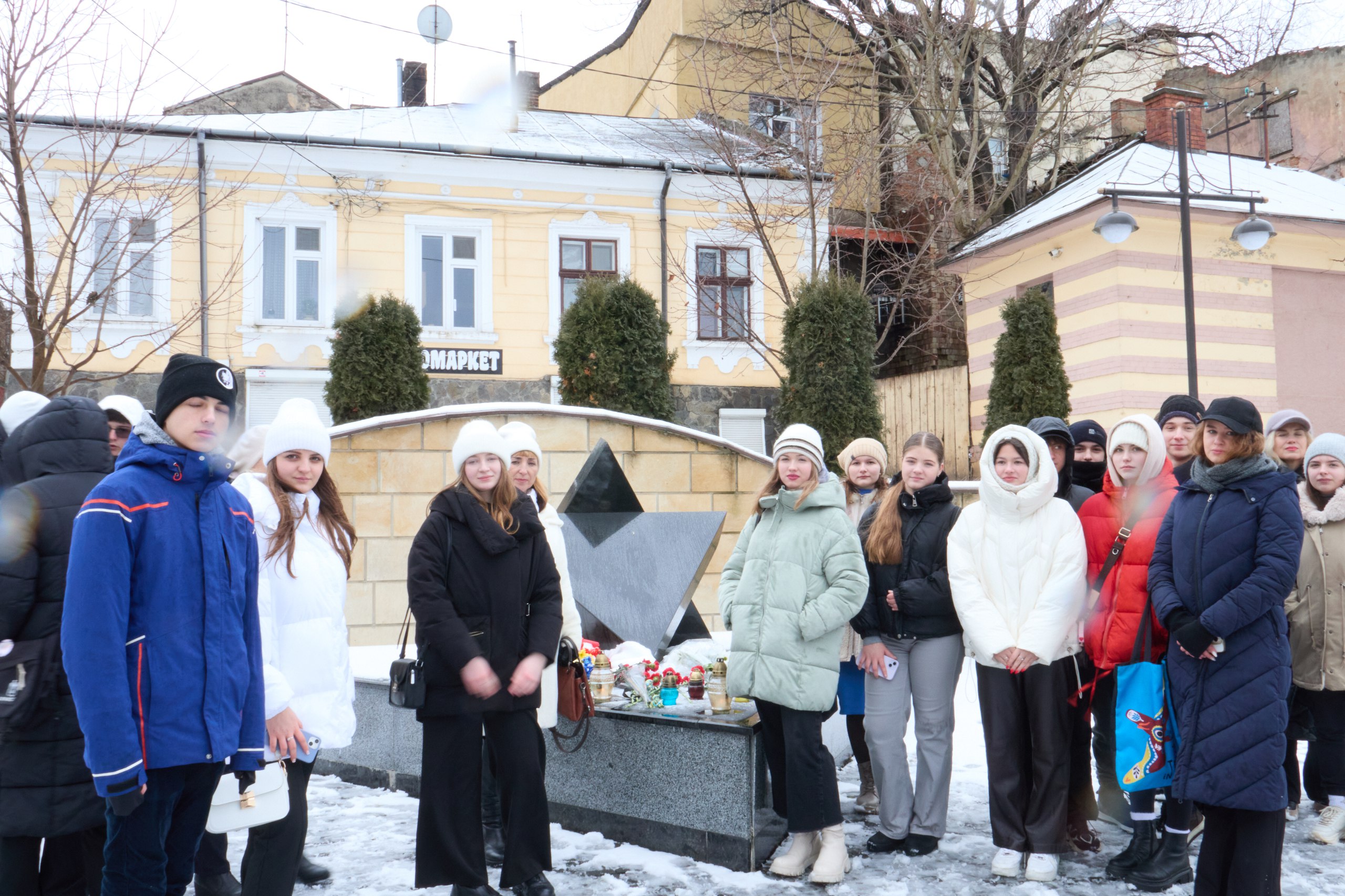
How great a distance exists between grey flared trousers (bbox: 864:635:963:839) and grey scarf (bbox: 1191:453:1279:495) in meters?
1.23

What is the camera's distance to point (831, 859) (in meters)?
4.00

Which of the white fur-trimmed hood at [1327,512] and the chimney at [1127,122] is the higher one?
the chimney at [1127,122]

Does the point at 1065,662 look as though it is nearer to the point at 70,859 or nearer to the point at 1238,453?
the point at 1238,453

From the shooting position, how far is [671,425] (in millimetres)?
8188

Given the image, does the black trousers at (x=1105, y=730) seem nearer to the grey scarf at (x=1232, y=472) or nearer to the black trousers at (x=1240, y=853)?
the black trousers at (x=1240, y=853)

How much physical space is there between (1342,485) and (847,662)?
2424mm

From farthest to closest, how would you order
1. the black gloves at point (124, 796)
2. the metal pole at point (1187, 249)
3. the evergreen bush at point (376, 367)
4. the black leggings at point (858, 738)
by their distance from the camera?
the evergreen bush at point (376, 367)
the metal pole at point (1187, 249)
the black leggings at point (858, 738)
the black gloves at point (124, 796)

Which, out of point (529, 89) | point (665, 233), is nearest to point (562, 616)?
point (665, 233)

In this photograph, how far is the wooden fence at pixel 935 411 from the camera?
1521 cm

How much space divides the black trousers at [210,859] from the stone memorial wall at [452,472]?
3189 mm

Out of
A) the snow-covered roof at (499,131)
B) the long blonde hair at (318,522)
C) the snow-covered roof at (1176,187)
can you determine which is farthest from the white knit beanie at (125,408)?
the snow-covered roof at (1176,187)

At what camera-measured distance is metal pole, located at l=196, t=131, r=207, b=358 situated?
1405 centimetres

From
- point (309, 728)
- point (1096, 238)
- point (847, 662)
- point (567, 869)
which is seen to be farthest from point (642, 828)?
point (1096, 238)

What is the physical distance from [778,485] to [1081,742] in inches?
67.3
